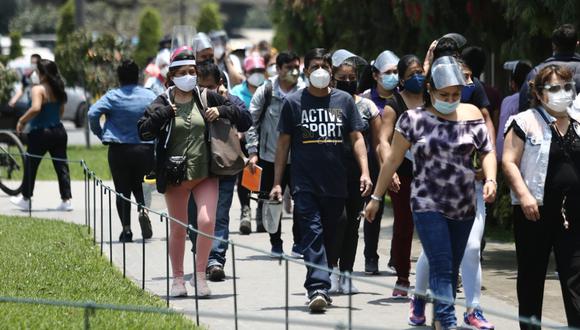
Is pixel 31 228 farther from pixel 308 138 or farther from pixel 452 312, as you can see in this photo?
pixel 452 312

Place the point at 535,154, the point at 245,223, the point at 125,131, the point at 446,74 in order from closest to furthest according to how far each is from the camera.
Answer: the point at 535,154 → the point at 446,74 → the point at 125,131 → the point at 245,223

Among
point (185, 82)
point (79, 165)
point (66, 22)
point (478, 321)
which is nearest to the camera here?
point (478, 321)

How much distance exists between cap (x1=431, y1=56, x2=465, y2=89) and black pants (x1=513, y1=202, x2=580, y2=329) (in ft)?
2.50

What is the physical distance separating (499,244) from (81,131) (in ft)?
75.0

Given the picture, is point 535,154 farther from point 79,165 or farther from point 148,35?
point 148,35

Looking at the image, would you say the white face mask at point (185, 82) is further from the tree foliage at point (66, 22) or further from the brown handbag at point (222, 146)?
the tree foliage at point (66, 22)

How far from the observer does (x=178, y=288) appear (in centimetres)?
949

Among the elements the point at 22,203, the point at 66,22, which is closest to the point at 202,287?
the point at 22,203

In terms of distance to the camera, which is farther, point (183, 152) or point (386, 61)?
point (386, 61)

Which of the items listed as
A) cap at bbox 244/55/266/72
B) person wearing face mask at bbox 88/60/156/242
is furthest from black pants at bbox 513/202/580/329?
cap at bbox 244/55/266/72

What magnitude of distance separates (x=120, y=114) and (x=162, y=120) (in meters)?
3.28

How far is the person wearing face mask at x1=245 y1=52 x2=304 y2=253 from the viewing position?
12.0 meters

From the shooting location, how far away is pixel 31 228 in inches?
520

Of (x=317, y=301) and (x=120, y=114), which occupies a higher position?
(x=120, y=114)
